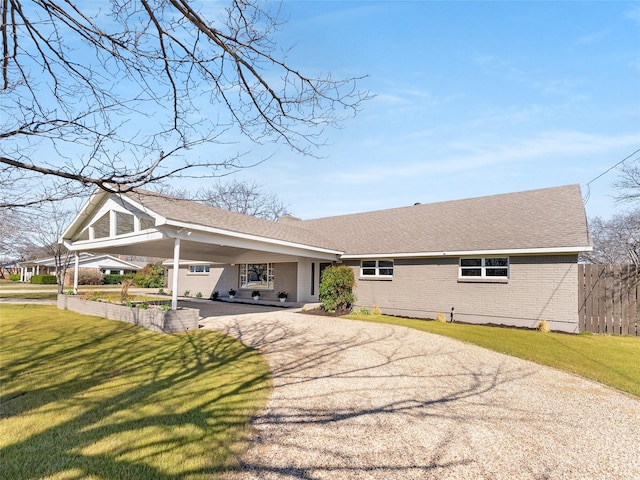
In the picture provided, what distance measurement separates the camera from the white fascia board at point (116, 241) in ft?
39.1

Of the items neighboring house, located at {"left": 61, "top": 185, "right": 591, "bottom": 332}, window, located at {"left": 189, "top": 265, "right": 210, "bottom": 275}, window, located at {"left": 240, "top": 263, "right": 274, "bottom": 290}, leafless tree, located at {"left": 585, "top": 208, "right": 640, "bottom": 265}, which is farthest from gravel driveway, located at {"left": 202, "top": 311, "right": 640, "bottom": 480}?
leafless tree, located at {"left": 585, "top": 208, "right": 640, "bottom": 265}

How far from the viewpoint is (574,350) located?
895cm

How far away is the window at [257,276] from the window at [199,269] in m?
3.59

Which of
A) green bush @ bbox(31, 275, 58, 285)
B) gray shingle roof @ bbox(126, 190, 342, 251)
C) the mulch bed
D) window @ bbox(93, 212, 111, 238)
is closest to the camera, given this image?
gray shingle roof @ bbox(126, 190, 342, 251)

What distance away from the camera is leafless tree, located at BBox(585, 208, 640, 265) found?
100ft

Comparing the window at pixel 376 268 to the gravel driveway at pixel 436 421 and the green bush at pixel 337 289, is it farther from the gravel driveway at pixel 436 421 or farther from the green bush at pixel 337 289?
the gravel driveway at pixel 436 421

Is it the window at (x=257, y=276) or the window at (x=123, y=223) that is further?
the window at (x=257, y=276)

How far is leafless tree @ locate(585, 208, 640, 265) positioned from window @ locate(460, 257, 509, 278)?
73.2ft

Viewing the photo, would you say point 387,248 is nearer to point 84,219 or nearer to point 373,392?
point 373,392

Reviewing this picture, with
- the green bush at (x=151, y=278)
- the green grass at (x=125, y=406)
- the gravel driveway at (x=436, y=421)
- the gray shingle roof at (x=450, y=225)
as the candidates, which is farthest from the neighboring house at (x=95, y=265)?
the gravel driveway at (x=436, y=421)

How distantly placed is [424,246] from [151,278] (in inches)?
1267

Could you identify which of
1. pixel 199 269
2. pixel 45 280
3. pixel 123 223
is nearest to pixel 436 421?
pixel 123 223

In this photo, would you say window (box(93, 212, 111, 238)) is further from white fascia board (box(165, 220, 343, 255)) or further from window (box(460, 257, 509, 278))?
window (box(460, 257, 509, 278))

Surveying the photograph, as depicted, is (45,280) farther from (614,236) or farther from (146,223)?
(614,236)
